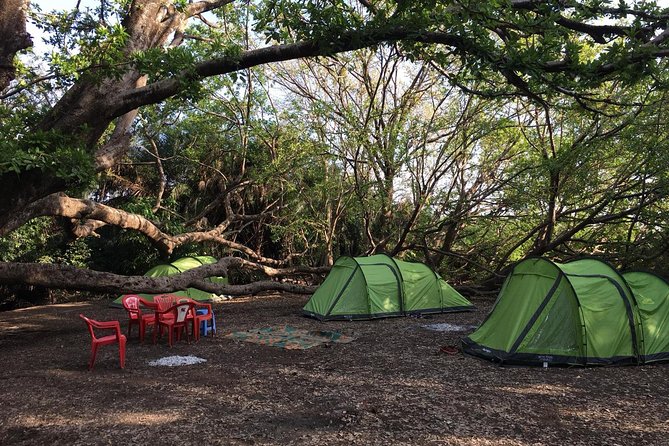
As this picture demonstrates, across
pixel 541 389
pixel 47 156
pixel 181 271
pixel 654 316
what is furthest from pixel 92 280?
pixel 654 316

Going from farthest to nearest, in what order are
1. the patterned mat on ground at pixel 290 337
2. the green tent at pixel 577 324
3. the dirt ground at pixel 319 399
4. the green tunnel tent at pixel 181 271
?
1. the green tunnel tent at pixel 181 271
2. the patterned mat on ground at pixel 290 337
3. the green tent at pixel 577 324
4. the dirt ground at pixel 319 399

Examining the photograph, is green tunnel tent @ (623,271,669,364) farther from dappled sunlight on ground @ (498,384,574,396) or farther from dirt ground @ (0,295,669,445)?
dappled sunlight on ground @ (498,384,574,396)

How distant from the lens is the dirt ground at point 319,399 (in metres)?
4.39

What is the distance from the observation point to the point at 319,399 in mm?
5449

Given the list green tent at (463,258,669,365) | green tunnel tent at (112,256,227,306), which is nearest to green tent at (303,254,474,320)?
green tunnel tent at (112,256,227,306)

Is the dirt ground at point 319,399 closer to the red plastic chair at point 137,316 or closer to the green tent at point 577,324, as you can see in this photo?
the green tent at point 577,324

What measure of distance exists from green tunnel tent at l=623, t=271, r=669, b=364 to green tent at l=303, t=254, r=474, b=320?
508 cm

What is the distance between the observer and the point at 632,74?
559cm

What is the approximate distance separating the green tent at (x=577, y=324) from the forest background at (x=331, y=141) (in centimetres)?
263

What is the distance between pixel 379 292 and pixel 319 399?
20.0 feet

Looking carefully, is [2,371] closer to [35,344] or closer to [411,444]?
[35,344]

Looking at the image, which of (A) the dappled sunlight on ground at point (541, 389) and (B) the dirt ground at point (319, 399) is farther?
(A) the dappled sunlight on ground at point (541, 389)

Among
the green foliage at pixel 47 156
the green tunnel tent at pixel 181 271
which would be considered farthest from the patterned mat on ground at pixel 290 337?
the green foliage at pixel 47 156

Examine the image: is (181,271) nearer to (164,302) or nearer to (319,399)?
(164,302)
